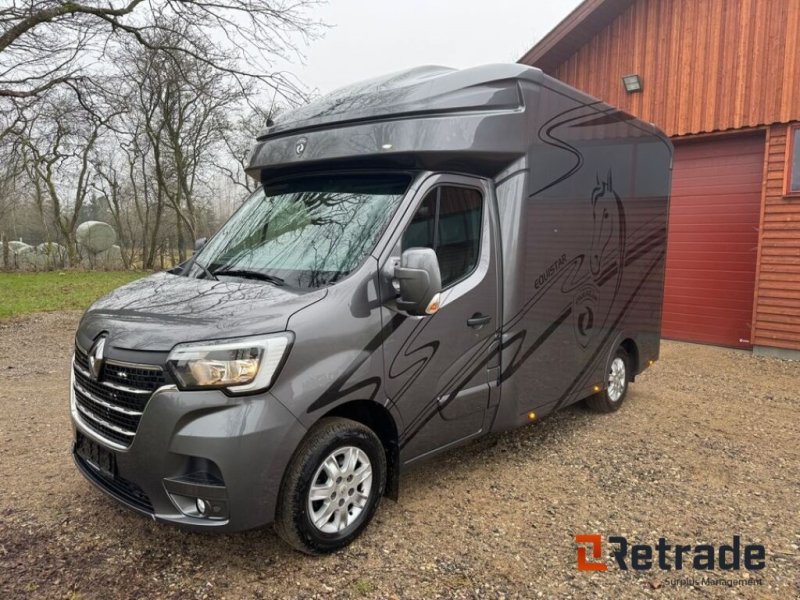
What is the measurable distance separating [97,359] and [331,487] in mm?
1405

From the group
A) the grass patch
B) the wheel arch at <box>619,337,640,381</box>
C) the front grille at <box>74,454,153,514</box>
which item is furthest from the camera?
the grass patch

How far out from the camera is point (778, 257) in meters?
8.13

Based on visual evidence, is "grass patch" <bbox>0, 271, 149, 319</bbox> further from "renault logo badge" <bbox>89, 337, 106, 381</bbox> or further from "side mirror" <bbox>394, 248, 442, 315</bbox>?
"side mirror" <bbox>394, 248, 442, 315</bbox>

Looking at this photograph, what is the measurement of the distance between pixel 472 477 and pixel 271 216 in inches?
93.9

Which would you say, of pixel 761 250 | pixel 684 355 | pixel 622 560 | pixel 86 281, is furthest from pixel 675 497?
pixel 86 281

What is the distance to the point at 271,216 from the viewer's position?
379 cm

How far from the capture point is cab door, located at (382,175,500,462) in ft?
10.8

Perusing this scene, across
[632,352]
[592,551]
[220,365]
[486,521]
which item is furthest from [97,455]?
[632,352]

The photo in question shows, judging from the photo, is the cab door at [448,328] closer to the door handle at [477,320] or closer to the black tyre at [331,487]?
the door handle at [477,320]

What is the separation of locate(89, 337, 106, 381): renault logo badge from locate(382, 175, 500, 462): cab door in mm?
1494

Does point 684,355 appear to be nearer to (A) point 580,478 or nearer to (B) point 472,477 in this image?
(A) point 580,478

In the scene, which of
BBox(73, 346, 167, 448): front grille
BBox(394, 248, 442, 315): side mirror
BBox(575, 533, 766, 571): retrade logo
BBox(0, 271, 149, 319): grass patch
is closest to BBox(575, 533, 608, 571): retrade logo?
BBox(575, 533, 766, 571): retrade logo

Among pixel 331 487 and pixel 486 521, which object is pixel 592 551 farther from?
pixel 331 487

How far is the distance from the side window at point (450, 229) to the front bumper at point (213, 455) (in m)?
1.36
